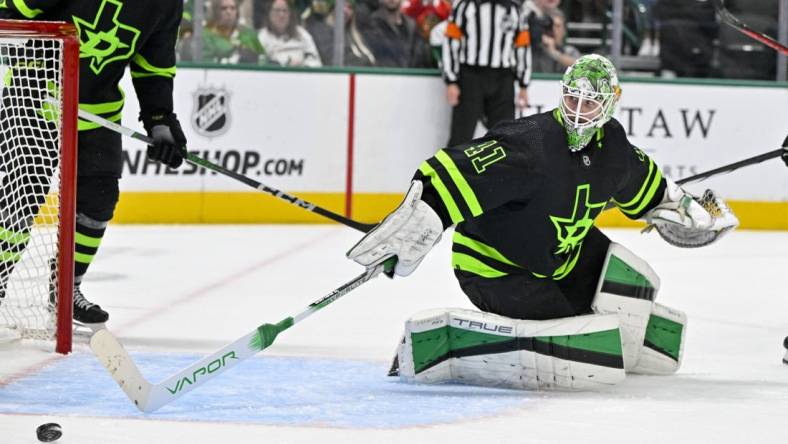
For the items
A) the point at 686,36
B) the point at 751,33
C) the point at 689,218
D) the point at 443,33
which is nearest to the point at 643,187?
the point at 689,218

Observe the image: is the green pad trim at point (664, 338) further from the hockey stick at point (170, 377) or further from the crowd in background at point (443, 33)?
the crowd in background at point (443, 33)

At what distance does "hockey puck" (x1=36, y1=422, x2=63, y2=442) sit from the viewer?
7.91 feet

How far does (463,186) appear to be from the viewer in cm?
288

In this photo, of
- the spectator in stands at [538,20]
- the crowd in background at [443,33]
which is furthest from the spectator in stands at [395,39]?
the spectator in stands at [538,20]

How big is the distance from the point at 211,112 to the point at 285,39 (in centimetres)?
55

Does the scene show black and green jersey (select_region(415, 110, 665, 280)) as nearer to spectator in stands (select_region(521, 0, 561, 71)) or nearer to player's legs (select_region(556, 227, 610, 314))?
player's legs (select_region(556, 227, 610, 314))

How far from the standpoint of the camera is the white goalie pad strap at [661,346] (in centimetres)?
324

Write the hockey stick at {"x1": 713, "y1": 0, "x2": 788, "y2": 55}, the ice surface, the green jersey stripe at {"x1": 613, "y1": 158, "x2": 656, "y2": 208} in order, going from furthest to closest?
the hockey stick at {"x1": 713, "y1": 0, "x2": 788, "y2": 55} → the green jersey stripe at {"x1": 613, "y1": 158, "x2": 656, "y2": 208} → the ice surface

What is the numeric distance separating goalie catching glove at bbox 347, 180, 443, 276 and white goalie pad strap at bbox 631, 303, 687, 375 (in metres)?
0.70

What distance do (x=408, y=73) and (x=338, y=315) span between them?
2659 mm

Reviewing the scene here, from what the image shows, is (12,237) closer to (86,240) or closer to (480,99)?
(86,240)

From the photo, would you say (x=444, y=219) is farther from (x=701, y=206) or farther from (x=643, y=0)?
(x=643, y=0)

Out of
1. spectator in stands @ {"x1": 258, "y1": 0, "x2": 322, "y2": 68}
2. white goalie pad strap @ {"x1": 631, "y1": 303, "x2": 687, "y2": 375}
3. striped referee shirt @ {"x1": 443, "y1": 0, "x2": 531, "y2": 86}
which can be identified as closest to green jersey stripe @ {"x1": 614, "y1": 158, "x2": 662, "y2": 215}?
white goalie pad strap @ {"x1": 631, "y1": 303, "x2": 687, "y2": 375}

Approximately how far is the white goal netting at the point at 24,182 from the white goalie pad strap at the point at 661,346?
143 cm
